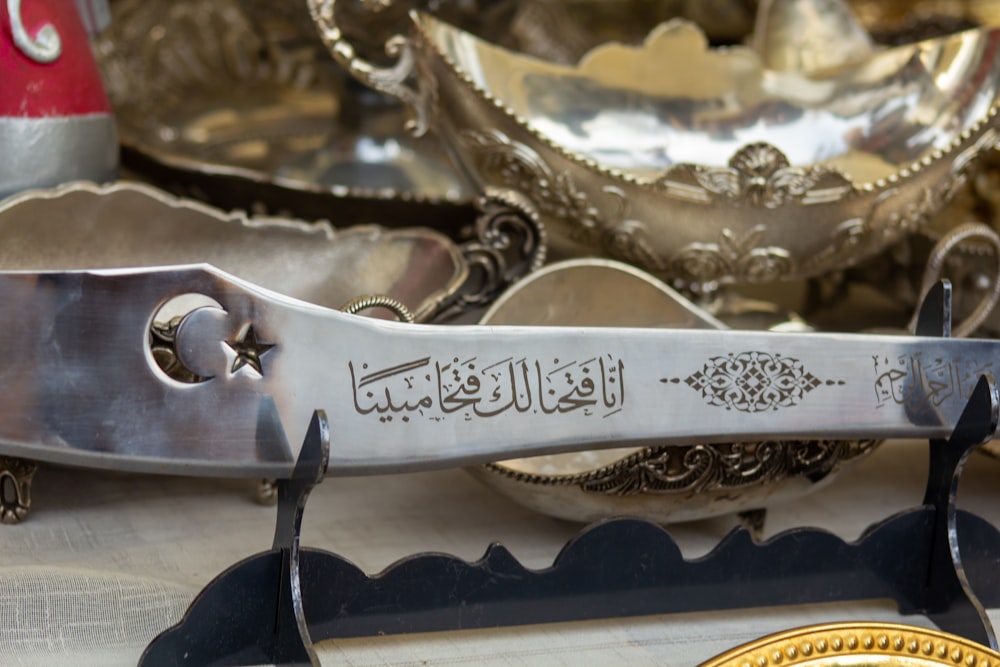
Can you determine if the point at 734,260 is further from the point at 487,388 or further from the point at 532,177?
the point at 487,388

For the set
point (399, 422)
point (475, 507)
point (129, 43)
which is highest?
point (129, 43)

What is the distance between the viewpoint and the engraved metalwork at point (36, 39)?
2.06ft

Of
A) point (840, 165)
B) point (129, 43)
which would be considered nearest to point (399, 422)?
point (840, 165)

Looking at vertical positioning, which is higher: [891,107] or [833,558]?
[891,107]

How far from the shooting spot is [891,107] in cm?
72

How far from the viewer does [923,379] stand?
0.52m

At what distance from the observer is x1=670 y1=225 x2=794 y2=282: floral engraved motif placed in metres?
0.69

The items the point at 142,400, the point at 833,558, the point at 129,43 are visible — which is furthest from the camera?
the point at 129,43

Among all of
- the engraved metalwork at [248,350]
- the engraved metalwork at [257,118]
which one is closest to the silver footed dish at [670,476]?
the engraved metalwork at [248,350]

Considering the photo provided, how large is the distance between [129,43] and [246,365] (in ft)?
2.38

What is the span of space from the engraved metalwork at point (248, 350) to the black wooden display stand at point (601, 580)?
29 millimetres

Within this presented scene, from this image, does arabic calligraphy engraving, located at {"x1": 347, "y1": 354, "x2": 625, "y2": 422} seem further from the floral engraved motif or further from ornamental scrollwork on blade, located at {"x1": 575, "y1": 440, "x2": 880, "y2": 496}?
the floral engraved motif

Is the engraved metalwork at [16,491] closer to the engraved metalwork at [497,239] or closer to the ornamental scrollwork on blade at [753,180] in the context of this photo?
the engraved metalwork at [497,239]

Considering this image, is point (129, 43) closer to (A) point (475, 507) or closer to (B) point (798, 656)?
(A) point (475, 507)
